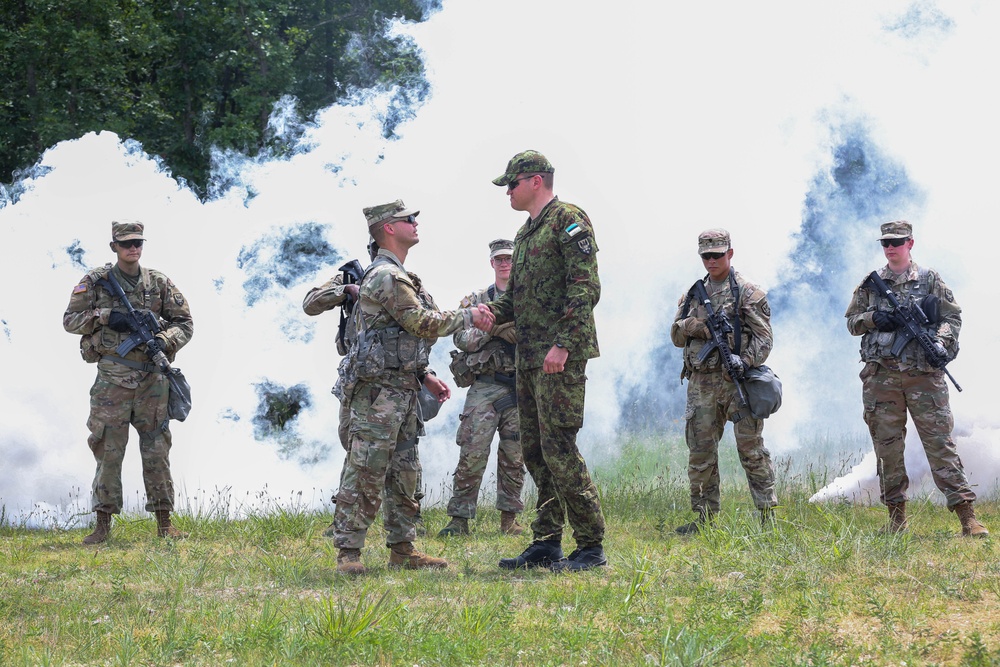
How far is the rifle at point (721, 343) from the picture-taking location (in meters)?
7.56

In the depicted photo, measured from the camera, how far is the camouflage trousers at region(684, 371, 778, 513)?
7.62 metres

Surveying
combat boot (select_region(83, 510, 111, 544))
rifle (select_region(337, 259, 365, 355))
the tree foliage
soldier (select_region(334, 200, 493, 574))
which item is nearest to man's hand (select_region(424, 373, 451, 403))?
soldier (select_region(334, 200, 493, 574))

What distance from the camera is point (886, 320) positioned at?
7430 mm

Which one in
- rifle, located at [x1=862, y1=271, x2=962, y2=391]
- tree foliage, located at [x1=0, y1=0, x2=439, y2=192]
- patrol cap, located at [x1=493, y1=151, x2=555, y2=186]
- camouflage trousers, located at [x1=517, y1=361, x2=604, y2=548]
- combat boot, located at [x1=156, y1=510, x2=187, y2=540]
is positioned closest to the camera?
camouflage trousers, located at [x1=517, y1=361, x2=604, y2=548]

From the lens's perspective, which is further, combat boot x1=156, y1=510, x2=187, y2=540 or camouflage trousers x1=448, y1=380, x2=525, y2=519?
camouflage trousers x1=448, y1=380, x2=525, y2=519

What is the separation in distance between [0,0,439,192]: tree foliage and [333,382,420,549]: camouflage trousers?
9297 mm

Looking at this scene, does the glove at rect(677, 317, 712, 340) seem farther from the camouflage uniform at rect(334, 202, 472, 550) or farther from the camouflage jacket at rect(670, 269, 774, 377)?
the camouflage uniform at rect(334, 202, 472, 550)

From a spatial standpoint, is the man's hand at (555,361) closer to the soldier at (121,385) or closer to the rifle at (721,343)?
the rifle at (721,343)

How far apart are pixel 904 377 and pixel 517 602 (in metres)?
3.74

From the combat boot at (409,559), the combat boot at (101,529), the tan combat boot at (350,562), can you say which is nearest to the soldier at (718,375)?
the combat boot at (409,559)

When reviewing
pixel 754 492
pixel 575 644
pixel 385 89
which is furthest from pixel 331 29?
pixel 575 644

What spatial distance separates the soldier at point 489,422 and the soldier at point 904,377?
2.65 metres

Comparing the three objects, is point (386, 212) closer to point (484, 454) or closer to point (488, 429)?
point (488, 429)

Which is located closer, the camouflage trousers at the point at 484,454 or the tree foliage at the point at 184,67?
the camouflage trousers at the point at 484,454
